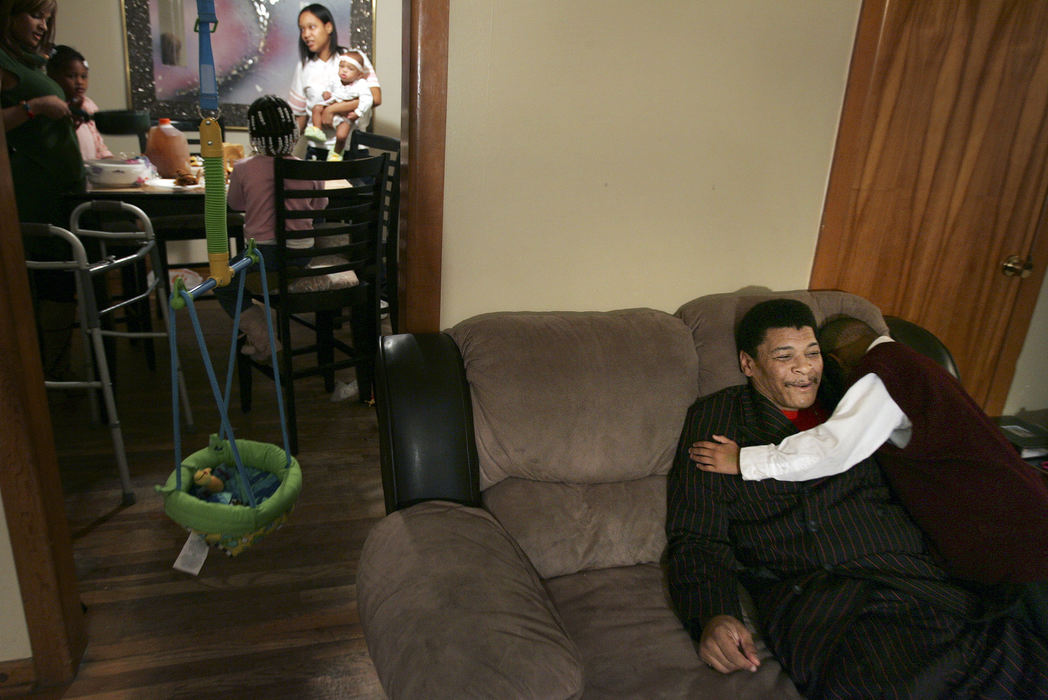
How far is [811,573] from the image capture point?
142 centimetres

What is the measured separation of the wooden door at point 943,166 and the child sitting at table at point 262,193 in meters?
1.95

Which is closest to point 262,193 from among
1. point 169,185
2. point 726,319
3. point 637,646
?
point 169,185

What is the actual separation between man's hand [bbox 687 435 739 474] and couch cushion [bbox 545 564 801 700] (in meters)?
0.27

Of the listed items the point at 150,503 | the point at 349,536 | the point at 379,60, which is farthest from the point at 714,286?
the point at 379,60

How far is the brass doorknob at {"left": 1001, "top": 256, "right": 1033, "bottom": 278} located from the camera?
2203 mm

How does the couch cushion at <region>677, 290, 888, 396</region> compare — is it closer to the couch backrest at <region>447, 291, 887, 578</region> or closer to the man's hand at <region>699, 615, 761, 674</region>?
the couch backrest at <region>447, 291, 887, 578</region>

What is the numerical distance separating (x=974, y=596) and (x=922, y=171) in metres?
1.24

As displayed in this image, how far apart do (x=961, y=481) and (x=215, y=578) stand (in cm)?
199

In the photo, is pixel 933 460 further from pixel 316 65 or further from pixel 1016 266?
pixel 316 65

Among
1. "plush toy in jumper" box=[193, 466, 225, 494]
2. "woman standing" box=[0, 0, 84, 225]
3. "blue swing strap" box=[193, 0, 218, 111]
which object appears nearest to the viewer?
"blue swing strap" box=[193, 0, 218, 111]

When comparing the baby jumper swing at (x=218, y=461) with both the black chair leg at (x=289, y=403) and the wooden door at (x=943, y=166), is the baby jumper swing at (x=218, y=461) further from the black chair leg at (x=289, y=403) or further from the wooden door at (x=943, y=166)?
the wooden door at (x=943, y=166)

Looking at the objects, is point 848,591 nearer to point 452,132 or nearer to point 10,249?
point 452,132

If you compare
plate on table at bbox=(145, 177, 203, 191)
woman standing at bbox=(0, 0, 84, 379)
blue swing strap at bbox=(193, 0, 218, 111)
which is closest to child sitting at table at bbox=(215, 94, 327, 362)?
plate on table at bbox=(145, 177, 203, 191)

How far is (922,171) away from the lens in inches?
80.4
